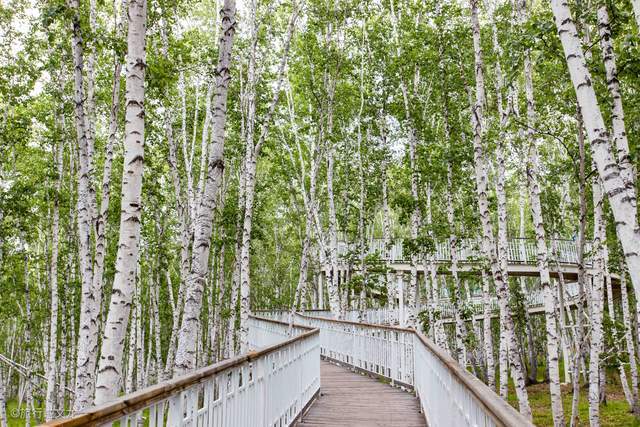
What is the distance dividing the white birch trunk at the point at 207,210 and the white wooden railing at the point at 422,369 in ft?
9.55

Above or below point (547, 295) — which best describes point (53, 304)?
below

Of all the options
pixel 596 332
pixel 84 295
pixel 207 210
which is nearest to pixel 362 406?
pixel 207 210

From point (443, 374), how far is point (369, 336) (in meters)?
6.71

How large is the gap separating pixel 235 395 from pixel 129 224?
2.07 m

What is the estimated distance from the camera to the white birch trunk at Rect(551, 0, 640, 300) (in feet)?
14.0

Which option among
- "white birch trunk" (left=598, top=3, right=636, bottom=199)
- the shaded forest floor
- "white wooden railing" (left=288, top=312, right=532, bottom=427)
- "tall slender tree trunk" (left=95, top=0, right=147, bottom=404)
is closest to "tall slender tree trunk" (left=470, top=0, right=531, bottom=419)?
"white wooden railing" (left=288, top=312, right=532, bottom=427)

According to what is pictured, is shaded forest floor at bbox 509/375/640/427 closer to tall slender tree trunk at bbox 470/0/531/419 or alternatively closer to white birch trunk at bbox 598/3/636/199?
tall slender tree trunk at bbox 470/0/531/419

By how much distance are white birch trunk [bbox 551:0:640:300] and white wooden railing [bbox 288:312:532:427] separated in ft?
6.47

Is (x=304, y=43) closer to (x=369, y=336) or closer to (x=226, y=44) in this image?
(x=369, y=336)

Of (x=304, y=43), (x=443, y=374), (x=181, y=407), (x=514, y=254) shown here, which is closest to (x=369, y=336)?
(x=443, y=374)

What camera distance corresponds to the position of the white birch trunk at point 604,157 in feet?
14.0

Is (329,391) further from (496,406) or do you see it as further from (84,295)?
(496,406)

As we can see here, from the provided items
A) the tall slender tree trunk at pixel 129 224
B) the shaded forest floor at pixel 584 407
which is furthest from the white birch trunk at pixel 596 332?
the tall slender tree trunk at pixel 129 224

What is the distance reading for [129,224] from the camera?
4.81 meters
